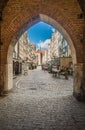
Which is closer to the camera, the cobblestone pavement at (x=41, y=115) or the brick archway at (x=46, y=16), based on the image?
the cobblestone pavement at (x=41, y=115)

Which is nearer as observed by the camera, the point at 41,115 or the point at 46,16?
the point at 41,115

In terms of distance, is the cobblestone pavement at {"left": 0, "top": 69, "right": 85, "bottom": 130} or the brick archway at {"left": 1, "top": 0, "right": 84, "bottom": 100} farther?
the brick archway at {"left": 1, "top": 0, "right": 84, "bottom": 100}

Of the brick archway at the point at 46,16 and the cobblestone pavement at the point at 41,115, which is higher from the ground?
the brick archway at the point at 46,16

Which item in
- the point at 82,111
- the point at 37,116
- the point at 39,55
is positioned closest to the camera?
the point at 37,116

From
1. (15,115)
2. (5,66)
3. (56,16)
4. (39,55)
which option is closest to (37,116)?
(15,115)

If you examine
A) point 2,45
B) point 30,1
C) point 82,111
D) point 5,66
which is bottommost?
point 82,111

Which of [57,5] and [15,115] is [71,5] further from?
[15,115]

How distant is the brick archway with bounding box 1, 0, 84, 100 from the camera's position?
870 centimetres

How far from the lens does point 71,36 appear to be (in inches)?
345

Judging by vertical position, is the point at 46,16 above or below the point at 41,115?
above

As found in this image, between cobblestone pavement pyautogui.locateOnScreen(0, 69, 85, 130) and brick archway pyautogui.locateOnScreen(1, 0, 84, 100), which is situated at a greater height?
brick archway pyautogui.locateOnScreen(1, 0, 84, 100)

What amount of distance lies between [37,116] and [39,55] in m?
117

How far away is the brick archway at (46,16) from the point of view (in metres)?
8.70

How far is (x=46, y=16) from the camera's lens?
920 centimetres
